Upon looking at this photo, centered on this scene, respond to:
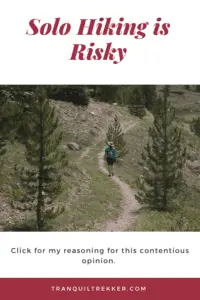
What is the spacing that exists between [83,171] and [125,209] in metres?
8.70

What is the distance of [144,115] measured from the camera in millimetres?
72750

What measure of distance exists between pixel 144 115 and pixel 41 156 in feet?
172

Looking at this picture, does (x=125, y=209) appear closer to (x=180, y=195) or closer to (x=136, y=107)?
(x=180, y=195)

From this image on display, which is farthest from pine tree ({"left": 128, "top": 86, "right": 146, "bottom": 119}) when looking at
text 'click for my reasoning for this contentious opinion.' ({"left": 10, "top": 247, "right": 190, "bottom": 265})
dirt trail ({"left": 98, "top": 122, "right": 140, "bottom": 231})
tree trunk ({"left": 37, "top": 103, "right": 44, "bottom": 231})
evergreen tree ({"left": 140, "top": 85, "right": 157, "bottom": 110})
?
text 'click for my reasoning for this contentious opinion.' ({"left": 10, "top": 247, "right": 190, "bottom": 265})

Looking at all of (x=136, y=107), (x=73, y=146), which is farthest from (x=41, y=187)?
(x=136, y=107)

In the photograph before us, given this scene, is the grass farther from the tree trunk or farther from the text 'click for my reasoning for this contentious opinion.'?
the text 'click for my reasoning for this contentious opinion.'

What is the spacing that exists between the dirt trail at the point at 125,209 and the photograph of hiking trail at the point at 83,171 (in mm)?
63

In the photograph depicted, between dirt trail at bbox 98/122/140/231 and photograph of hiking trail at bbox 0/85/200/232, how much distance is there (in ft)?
0.21

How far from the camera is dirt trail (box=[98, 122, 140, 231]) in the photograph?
2567 centimetres

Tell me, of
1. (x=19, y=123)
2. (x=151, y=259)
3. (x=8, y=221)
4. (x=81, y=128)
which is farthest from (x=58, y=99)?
(x=151, y=259)

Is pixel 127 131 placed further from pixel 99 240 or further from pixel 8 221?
pixel 99 240

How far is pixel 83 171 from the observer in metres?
37.6

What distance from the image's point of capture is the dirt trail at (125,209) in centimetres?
2567

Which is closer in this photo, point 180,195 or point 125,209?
point 125,209
